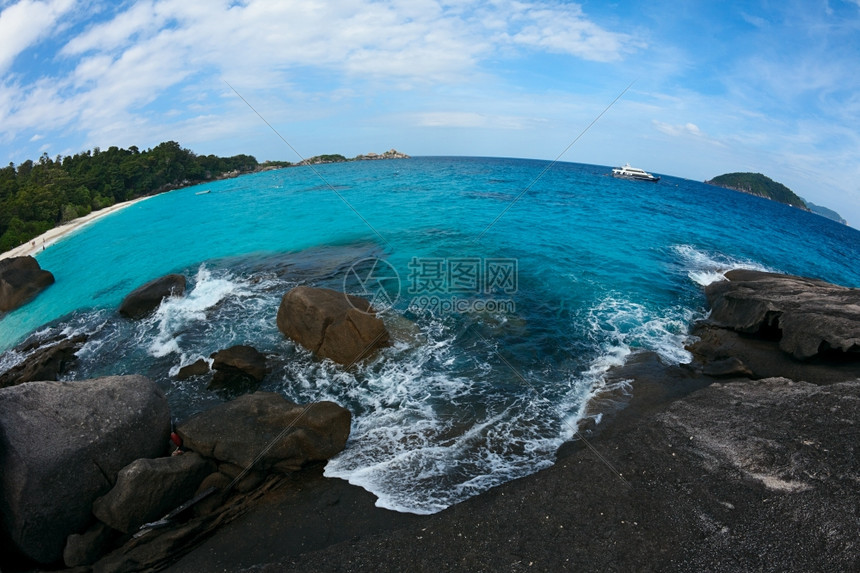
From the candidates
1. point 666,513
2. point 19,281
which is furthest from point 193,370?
point 19,281

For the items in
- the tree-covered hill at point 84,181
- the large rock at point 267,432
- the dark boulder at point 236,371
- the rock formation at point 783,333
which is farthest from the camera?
the tree-covered hill at point 84,181

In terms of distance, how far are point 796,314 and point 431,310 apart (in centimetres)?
1257

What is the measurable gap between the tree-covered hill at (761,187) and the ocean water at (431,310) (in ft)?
331

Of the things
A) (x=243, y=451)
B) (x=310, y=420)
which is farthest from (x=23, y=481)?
(x=310, y=420)

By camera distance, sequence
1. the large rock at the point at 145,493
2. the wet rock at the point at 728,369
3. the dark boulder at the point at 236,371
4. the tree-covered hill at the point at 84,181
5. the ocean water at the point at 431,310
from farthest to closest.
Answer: the tree-covered hill at the point at 84,181, the dark boulder at the point at 236,371, the wet rock at the point at 728,369, the ocean water at the point at 431,310, the large rock at the point at 145,493

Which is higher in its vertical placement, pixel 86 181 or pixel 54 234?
pixel 86 181

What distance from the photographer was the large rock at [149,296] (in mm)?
16828

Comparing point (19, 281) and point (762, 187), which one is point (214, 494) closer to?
point (19, 281)

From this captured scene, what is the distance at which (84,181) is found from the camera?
53.8 meters

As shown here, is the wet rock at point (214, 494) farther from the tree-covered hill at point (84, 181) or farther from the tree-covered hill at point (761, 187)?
the tree-covered hill at point (761, 187)

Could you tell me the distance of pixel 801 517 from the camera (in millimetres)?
6418

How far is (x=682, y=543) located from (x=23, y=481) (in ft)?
37.2

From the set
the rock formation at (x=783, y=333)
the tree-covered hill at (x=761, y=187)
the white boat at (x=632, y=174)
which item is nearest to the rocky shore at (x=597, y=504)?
the rock formation at (x=783, y=333)

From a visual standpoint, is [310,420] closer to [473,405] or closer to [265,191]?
[473,405]
